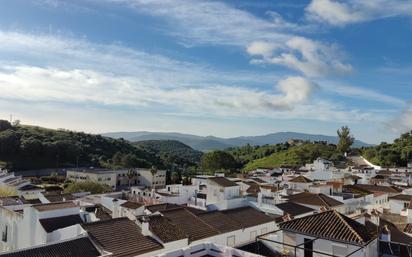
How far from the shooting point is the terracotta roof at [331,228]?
15954 millimetres

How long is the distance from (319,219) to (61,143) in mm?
107457

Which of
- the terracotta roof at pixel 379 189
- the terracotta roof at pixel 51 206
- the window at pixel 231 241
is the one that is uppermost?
the terracotta roof at pixel 51 206

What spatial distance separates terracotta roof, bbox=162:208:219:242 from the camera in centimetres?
2419

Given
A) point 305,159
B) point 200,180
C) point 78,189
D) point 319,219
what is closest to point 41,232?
point 319,219

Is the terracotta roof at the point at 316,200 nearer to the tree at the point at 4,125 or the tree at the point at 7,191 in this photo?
the tree at the point at 7,191

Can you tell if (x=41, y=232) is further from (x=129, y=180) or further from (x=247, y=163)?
(x=247, y=163)

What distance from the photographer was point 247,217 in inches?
1186

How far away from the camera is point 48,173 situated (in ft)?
334

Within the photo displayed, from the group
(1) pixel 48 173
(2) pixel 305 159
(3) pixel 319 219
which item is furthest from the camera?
(2) pixel 305 159

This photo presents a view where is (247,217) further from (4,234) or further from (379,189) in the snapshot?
(379,189)

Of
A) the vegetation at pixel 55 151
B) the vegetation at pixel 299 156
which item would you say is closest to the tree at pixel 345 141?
the vegetation at pixel 299 156

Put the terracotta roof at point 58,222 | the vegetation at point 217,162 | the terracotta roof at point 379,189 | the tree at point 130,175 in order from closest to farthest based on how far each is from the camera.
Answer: the terracotta roof at point 58,222, the terracotta roof at point 379,189, the tree at point 130,175, the vegetation at point 217,162

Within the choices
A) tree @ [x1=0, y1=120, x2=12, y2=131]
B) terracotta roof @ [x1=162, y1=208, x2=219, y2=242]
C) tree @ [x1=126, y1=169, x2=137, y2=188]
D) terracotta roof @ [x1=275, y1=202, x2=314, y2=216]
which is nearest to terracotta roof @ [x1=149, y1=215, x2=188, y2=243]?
terracotta roof @ [x1=162, y1=208, x2=219, y2=242]

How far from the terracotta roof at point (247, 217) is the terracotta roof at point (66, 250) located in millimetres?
12224
